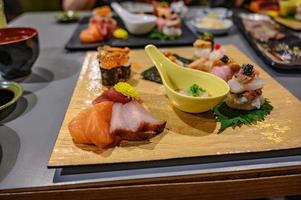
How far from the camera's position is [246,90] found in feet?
3.22

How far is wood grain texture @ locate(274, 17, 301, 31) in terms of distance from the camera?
188 cm

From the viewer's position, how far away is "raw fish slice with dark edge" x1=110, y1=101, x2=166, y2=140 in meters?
0.84

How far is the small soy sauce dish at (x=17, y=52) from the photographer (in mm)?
1220

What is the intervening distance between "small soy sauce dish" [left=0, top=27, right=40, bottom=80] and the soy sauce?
22 centimetres

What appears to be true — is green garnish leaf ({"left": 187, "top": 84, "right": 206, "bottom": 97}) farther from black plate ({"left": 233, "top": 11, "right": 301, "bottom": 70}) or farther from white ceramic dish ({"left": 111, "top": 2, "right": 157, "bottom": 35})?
white ceramic dish ({"left": 111, "top": 2, "right": 157, "bottom": 35})

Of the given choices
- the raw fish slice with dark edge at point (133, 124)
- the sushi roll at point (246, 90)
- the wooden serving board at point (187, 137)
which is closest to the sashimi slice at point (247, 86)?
the sushi roll at point (246, 90)

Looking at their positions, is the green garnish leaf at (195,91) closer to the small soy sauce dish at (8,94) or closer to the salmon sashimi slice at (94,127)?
the salmon sashimi slice at (94,127)

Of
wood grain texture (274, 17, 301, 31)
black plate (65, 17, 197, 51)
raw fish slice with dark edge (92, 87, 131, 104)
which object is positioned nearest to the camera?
raw fish slice with dark edge (92, 87, 131, 104)

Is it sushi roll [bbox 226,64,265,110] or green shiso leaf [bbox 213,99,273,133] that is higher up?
sushi roll [bbox 226,64,265,110]

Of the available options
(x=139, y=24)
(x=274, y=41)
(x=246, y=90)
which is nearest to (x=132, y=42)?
(x=139, y=24)

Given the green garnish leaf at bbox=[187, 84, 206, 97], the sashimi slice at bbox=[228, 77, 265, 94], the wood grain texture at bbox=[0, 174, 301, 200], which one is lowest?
the wood grain texture at bbox=[0, 174, 301, 200]

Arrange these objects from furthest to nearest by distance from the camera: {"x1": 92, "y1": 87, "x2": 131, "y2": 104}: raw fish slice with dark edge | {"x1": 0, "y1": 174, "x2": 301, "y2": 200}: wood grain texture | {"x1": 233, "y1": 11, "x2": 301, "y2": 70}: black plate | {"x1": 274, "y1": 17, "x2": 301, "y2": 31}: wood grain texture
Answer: {"x1": 274, "y1": 17, "x2": 301, "y2": 31}: wood grain texture < {"x1": 233, "y1": 11, "x2": 301, "y2": 70}: black plate < {"x1": 92, "y1": 87, "x2": 131, "y2": 104}: raw fish slice with dark edge < {"x1": 0, "y1": 174, "x2": 301, "y2": 200}: wood grain texture

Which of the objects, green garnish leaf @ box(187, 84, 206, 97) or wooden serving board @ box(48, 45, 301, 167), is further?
green garnish leaf @ box(187, 84, 206, 97)

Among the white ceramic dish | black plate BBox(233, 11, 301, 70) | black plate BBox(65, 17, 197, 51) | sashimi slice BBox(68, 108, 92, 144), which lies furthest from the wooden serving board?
the white ceramic dish
